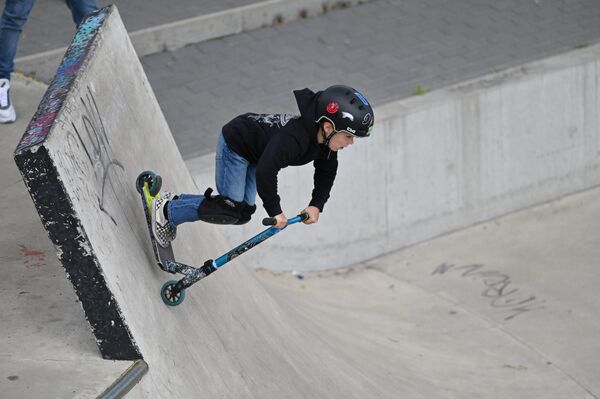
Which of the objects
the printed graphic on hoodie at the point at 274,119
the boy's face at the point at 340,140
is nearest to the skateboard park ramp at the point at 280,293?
the printed graphic on hoodie at the point at 274,119

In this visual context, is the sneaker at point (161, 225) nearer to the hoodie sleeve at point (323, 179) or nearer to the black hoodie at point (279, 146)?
the black hoodie at point (279, 146)

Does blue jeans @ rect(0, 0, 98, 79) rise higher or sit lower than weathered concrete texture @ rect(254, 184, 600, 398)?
higher

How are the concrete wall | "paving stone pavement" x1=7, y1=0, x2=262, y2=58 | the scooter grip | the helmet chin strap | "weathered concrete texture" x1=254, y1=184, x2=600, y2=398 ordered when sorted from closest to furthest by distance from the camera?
the scooter grip < the helmet chin strap < "weathered concrete texture" x1=254, y1=184, x2=600, y2=398 < the concrete wall < "paving stone pavement" x1=7, y1=0, x2=262, y2=58

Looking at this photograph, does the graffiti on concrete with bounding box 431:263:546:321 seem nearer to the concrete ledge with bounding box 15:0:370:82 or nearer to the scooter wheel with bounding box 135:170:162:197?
the concrete ledge with bounding box 15:0:370:82

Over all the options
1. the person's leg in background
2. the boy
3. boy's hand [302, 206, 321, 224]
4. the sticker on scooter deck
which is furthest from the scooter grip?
the person's leg in background

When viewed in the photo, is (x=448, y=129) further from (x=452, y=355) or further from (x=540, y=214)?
(x=452, y=355)

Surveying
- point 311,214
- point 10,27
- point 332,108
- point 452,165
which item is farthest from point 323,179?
point 452,165

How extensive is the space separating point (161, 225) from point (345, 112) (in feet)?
3.72

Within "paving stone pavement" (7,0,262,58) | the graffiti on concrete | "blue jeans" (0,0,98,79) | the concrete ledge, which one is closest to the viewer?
"blue jeans" (0,0,98,79)

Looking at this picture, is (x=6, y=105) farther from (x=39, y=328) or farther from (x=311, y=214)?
(x=311, y=214)

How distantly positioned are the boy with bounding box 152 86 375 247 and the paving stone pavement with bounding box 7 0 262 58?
4819 millimetres

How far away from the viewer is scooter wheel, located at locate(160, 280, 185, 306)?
16.6 ft

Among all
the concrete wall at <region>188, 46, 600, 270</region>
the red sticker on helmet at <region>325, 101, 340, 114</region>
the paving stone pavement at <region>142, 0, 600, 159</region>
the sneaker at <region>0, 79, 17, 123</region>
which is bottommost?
the concrete wall at <region>188, 46, 600, 270</region>

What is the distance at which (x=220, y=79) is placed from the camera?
32.2ft
